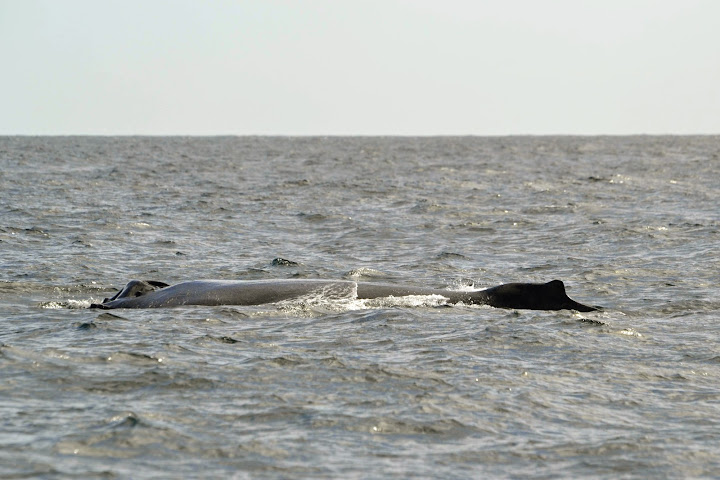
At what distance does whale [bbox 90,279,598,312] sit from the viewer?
15250 millimetres

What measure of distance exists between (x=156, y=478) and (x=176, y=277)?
1122cm

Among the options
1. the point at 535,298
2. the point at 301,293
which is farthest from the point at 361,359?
the point at 535,298

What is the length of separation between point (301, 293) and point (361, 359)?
12.7 feet

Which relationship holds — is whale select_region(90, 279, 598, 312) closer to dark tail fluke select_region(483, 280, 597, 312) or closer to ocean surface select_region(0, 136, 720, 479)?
dark tail fluke select_region(483, 280, 597, 312)

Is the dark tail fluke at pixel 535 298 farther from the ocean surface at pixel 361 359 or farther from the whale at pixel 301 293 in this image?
the ocean surface at pixel 361 359

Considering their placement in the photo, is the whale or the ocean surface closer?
the ocean surface

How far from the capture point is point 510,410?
10.0m

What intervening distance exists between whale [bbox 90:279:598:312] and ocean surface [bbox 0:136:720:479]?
1.06 ft

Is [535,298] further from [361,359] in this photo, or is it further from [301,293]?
[361,359]

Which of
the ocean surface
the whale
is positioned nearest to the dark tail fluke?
the whale

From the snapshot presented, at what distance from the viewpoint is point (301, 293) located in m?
15.6

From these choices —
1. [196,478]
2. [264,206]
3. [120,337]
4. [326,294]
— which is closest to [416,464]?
[196,478]

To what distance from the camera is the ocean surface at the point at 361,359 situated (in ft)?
28.4

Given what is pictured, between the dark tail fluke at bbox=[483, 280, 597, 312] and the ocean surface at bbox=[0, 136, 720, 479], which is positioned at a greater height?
the dark tail fluke at bbox=[483, 280, 597, 312]
